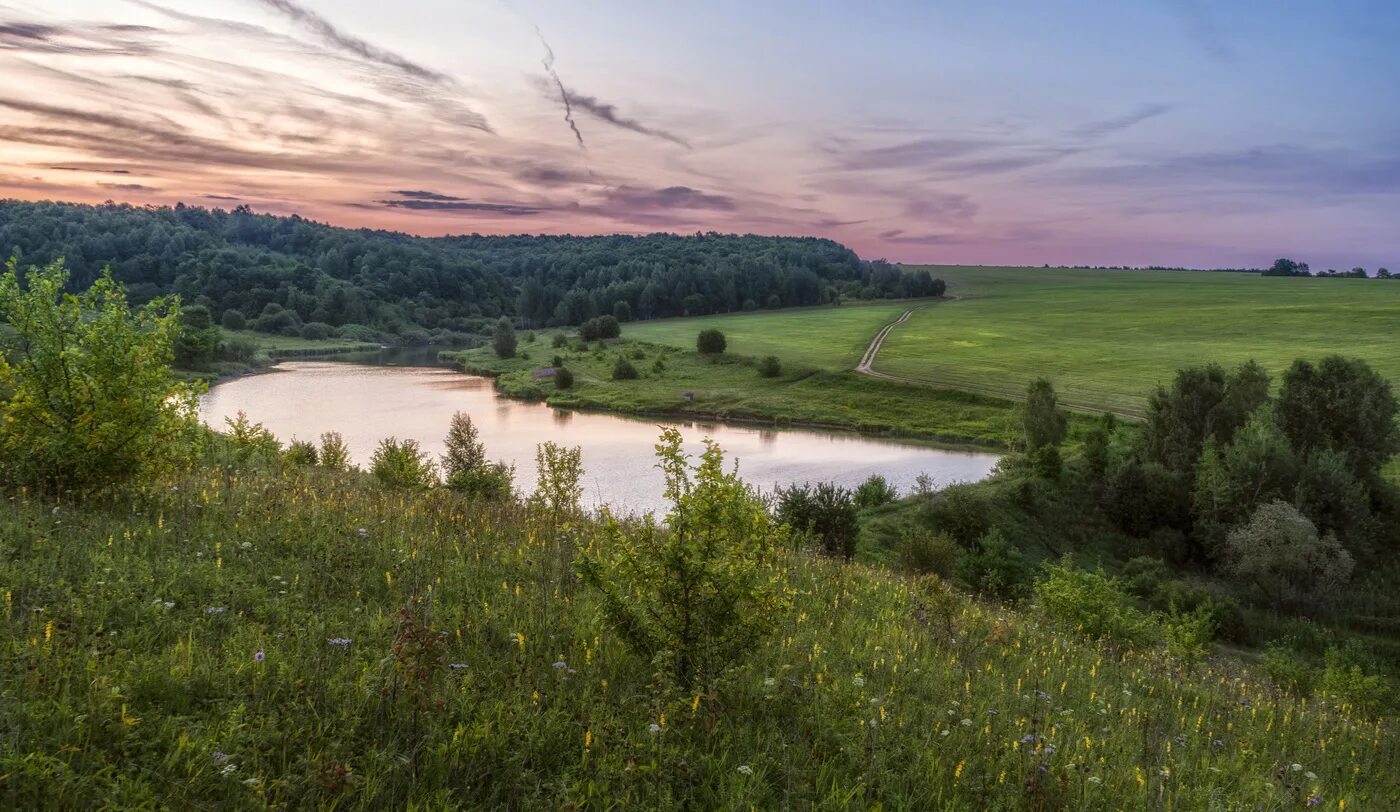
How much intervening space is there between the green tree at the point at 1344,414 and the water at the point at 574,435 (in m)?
15.2

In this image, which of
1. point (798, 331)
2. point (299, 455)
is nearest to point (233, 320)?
point (798, 331)

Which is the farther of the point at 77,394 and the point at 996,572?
the point at 996,572

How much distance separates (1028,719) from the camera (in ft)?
19.4

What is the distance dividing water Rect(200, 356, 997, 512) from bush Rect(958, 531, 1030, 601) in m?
13.1

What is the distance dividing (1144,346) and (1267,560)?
62.1 meters

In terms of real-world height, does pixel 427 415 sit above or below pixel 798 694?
below

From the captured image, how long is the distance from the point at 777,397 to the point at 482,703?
6413 centimetres

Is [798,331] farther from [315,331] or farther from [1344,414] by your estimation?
[315,331]

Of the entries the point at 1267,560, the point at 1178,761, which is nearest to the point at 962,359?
the point at 1267,560

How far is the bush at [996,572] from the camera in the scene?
75.5 feet

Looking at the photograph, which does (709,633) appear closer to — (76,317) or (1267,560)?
(76,317)

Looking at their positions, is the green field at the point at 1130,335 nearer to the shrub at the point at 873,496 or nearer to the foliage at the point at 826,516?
the shrub at the point at 873,496

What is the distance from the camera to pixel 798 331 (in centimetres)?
10712

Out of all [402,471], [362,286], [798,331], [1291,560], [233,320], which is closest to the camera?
[402,471]
